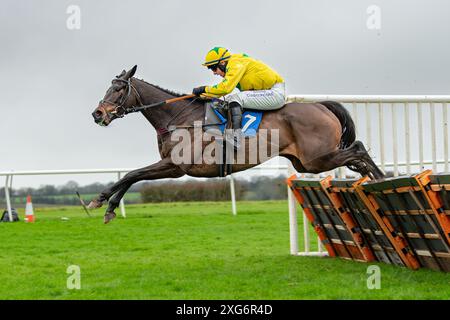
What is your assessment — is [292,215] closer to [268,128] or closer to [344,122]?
[344,122]

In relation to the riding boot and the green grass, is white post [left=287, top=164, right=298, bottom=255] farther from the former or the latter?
the riding boot

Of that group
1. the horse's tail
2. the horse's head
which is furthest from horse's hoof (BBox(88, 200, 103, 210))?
the horse's tail

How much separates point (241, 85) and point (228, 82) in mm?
401

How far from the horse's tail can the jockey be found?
0.63 metres

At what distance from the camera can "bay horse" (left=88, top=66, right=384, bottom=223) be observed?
823 cm

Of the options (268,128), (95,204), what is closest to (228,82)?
(268,128)

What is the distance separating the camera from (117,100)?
832cm

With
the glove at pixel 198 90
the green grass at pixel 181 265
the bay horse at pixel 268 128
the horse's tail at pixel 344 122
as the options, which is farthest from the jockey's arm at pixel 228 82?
the green grass at pixel 181 265

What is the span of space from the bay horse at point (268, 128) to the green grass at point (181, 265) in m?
1.03

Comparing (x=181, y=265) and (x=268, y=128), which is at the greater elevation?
(x=268, y=128)

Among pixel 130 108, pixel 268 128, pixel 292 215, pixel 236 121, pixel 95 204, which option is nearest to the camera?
pixel 95 204

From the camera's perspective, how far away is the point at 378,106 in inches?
357

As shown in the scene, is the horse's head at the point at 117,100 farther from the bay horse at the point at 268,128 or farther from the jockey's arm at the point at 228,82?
the jockey's arm at the point at 228,82
